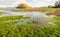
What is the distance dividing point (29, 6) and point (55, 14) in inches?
52.7

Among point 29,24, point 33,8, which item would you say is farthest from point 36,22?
point 33,8

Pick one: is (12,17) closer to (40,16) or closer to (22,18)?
(22,18)

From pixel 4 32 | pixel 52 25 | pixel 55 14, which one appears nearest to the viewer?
pixel 4 32

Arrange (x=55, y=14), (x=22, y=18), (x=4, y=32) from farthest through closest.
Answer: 1. (x=55, y=14)
2. (x=22, y=18)
3. (x=4, y=32)

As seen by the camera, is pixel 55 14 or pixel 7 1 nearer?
pixel 55 14

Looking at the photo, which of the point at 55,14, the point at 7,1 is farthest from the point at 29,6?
the point at 55,14

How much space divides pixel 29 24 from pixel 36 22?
0.25 metres

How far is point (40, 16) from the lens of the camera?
5105mm

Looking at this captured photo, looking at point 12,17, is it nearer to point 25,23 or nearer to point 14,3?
point 25,23

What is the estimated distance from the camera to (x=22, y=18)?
16.7 feet

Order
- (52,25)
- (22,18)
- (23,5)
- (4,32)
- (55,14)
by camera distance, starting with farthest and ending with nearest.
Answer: (23,5), (55,14), (22,18), (52,25), (4,32)

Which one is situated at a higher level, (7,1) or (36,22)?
(7,1)

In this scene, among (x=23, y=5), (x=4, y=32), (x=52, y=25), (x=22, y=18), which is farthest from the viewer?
(x=23, y=5)

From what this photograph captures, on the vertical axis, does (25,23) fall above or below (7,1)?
below
